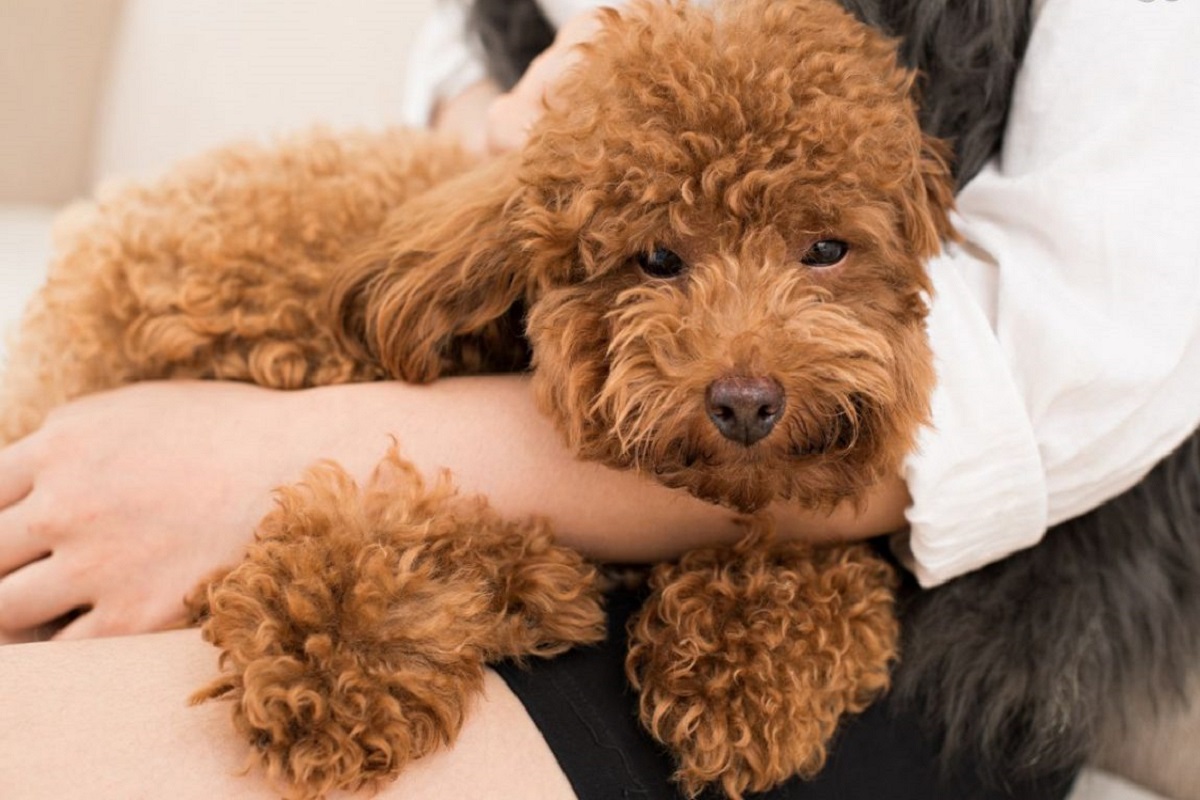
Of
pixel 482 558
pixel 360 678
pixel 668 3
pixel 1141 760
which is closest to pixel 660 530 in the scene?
pixel 482 558

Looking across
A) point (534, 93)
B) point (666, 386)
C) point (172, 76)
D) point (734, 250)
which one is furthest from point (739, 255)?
point (172, 76)

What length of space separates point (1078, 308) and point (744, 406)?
355mm

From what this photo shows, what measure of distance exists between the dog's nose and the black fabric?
10.0 inches

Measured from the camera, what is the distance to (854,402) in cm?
88

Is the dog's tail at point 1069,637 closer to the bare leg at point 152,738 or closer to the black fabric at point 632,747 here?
the black fabric at point 632,747

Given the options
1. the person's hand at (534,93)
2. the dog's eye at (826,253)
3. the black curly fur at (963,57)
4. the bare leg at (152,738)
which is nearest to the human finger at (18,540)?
the bare leg at (152,738)

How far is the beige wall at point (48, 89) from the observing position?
252 centimetres

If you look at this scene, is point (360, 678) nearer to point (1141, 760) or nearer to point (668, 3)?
point (668, 3)

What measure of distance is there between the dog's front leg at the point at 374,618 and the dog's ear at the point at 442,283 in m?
0.13

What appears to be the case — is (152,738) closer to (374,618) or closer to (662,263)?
(374,618)

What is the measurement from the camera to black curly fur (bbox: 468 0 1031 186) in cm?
106

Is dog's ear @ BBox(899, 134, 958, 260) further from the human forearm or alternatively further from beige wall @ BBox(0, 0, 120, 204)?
beige wall @ BBox(0, 0, 120, 204)

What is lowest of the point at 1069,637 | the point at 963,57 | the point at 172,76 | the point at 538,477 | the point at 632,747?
the point at 1069,637

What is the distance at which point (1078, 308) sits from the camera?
982 mm
